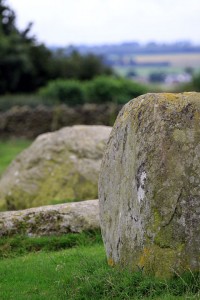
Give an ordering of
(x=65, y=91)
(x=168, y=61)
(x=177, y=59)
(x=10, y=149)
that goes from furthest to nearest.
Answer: (x=177, y=59) → (x=168, y=61) → (x=65, y=91) → (x=10, y=149)

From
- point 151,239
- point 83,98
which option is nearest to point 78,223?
point 151,239

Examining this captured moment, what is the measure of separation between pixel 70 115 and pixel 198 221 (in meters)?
22.2

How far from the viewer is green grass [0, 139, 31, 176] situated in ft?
70.9

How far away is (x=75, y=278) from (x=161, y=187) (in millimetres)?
1342

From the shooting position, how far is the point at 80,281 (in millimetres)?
6977

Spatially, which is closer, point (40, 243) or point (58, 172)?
point (40, 243)

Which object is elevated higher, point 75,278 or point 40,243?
point 75,278

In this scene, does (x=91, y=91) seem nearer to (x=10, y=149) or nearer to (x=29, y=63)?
(x=29, y=63)

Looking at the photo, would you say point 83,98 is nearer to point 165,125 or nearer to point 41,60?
point 41,60

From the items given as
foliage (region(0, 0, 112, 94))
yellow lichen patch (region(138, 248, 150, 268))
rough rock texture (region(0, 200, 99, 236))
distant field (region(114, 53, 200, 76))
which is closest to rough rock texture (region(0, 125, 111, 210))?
rough rock texture (region(0, 200, 99, 236))

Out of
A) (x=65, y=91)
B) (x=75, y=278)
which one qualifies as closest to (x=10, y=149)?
(x=65, y=91)

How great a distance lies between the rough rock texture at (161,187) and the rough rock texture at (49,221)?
300 centimetres

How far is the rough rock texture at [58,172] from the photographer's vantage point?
13.8 meters

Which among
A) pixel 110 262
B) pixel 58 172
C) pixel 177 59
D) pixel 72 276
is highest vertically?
pixel 110 262
